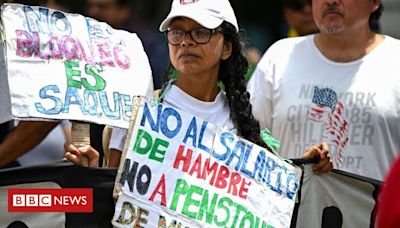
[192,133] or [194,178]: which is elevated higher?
[192,133]

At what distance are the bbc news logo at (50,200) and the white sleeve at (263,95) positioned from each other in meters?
1.24

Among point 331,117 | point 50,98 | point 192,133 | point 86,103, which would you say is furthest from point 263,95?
point 50,98

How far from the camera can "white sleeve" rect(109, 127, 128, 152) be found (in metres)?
4.43

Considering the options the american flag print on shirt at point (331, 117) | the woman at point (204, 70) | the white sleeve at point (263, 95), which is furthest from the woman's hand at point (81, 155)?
the american flag print on shirt at point (331, 117)

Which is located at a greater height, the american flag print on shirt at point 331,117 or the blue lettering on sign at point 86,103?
the american flag print on shirt at point 331,117

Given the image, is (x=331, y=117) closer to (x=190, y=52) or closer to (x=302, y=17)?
(x=190, y=52)

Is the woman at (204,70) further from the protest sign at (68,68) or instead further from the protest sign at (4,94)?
the protest sign at (4,94)

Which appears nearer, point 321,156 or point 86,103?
point 86,103

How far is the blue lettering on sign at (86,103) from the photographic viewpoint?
4.21m

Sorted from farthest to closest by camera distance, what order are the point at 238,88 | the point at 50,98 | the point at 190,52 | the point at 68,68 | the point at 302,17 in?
the point at 302,17
the point at 238,88
the point at 190,52
the point at 68,68
the point at 50,98

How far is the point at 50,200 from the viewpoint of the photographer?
14.1ft

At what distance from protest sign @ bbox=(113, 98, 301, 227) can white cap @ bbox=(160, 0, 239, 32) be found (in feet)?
1.29

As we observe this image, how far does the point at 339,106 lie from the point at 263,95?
1.23 feet

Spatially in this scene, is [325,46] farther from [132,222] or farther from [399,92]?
[132,222]
